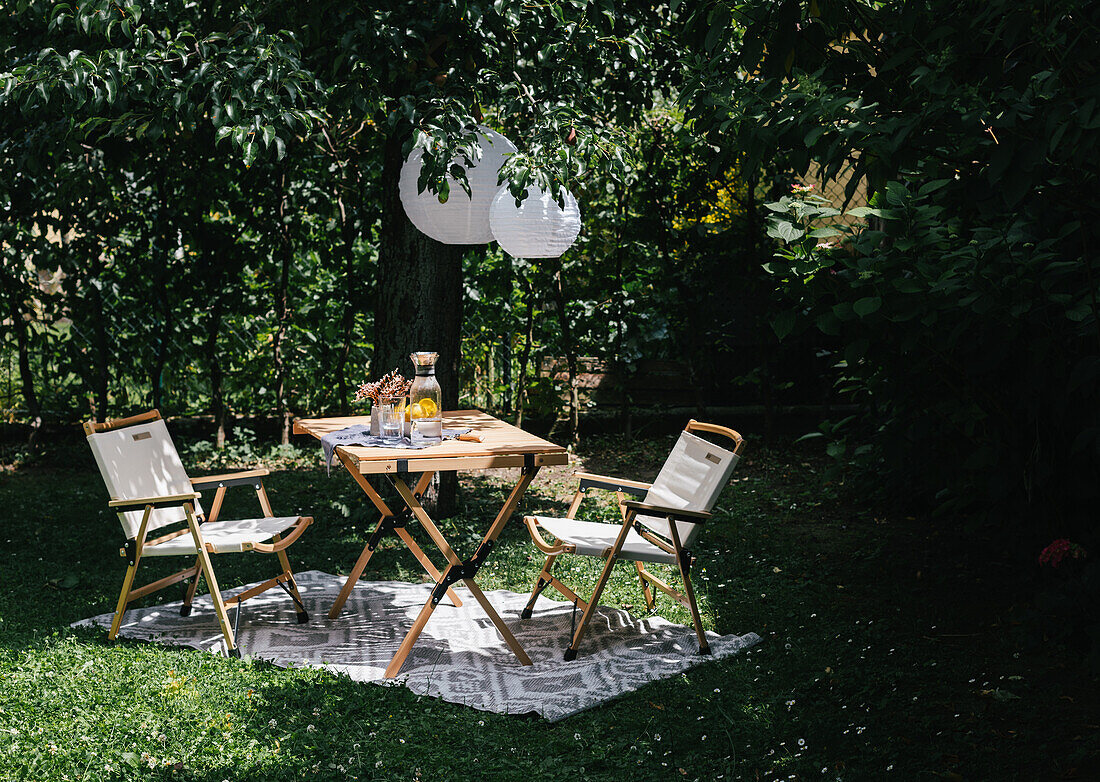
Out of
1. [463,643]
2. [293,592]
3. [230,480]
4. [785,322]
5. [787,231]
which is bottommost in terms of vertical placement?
[463,643]

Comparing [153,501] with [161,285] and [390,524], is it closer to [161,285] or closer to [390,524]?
[390,524]

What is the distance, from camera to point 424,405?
3.90 metres

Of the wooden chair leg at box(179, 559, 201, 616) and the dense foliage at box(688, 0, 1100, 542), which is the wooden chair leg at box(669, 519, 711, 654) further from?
A: the wooden chair leg at box(179, 559, 201, 616)

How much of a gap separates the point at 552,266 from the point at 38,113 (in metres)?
3.86

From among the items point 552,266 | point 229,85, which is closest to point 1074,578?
point 229,85

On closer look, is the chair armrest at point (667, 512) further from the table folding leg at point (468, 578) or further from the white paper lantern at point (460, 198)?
the white paper lantern at point (460, 198)

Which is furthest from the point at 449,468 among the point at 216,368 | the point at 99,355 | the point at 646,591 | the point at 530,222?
the point at 99,355

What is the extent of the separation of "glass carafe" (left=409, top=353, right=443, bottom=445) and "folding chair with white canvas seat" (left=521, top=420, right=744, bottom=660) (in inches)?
22.7

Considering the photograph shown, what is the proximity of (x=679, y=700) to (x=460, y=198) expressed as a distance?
6.81 ft

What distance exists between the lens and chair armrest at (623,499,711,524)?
3627 mm

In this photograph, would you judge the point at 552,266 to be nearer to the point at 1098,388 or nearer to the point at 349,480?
the point at 349,480

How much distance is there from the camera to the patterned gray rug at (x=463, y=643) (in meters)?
3.40

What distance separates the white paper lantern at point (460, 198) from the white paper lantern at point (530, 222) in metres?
0.25

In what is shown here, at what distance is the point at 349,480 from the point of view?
691cm
